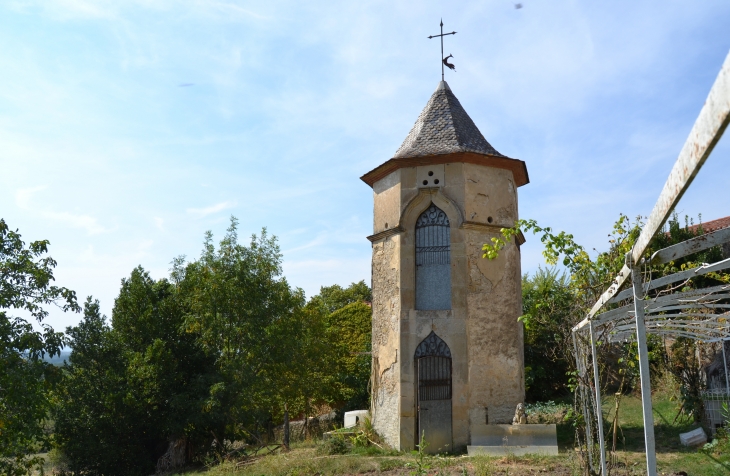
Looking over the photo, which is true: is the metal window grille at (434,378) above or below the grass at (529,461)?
above

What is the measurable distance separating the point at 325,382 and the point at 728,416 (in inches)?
463

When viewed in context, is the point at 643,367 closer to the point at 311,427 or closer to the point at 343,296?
the point at 311,427

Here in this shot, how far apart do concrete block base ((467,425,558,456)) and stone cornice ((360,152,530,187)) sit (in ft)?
20.1

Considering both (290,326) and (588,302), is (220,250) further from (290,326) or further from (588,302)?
(588,302)

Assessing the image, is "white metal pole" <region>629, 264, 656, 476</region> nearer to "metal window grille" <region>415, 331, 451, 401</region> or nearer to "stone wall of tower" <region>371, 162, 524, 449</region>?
"stone wall of tower" <region>371, 162, 524, 449</region>

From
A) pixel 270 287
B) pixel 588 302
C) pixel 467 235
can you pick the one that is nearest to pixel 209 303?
pixel 270 287

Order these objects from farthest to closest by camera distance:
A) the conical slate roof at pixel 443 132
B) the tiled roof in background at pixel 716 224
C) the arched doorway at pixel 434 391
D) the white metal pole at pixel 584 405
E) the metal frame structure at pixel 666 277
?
1. the tiled roof in background at pixel 716 224
2. the conical slate roof at pixel 443 132
3. the arched doorway at pixel 434 391
4. the white metal pole at pixel 584 405
5. the metal frame structure at pixel 666 277

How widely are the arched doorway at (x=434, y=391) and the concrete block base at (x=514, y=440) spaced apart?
0.71 m

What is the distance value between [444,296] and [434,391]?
2179 mm

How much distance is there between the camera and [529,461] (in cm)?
1084

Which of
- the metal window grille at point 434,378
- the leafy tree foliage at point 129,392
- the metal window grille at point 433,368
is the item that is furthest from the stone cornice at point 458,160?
the leafy tree foliage at point 129,392

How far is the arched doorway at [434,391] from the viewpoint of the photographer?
528 inches

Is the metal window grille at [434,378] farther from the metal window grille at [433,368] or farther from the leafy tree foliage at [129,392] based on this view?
the leafy tree foliage at [129,392]

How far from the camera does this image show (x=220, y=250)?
18547 millimetres
